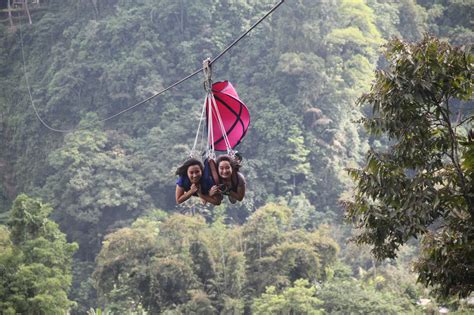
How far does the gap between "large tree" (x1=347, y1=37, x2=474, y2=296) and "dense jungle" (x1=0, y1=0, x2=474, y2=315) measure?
5.62 m

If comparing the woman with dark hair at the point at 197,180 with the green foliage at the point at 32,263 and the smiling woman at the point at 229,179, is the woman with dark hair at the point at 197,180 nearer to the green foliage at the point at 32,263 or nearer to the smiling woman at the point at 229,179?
the smiling woman at the point at 229,179

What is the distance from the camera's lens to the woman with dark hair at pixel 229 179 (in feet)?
14.4

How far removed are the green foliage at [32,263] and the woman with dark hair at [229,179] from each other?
7133mm

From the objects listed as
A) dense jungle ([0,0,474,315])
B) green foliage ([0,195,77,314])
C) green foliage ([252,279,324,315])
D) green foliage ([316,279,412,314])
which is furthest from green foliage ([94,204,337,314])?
green foliage ([0,195,77,314])

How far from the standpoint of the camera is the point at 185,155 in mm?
19734

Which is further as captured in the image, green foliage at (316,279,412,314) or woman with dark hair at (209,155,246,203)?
green foliage at (316,279,412,314)

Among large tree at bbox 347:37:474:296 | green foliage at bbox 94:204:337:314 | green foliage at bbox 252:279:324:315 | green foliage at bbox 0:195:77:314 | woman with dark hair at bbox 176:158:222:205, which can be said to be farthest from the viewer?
green foliage at bbox 94:204:337:314

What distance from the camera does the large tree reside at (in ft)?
16.0

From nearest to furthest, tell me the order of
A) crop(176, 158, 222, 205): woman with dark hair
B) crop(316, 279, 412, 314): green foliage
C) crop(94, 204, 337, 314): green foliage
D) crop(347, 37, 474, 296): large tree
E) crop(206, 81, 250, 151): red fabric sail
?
crop(176, 158, 222, 205): woman with dark hair, crop(347, 37, 474, 296): large tree, crop(206, 81, 250, 151): red fabric sail, crop(316, 279, 412, 314): green foliage, crop(94, 204, 337, 314): green foliage

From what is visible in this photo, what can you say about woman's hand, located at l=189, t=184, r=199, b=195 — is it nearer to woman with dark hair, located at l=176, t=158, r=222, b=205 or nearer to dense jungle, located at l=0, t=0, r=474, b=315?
woman with dark hair, located at l=176, t=158, r=222, b=205

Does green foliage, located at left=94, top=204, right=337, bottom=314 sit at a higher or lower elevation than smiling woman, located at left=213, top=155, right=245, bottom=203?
lower

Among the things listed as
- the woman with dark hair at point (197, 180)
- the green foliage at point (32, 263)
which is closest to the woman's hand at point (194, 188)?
the woman with dark hair at point (197, 180)

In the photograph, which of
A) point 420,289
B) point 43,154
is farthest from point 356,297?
point 43,154

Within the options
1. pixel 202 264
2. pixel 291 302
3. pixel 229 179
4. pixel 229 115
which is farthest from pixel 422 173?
pixel 202 264
